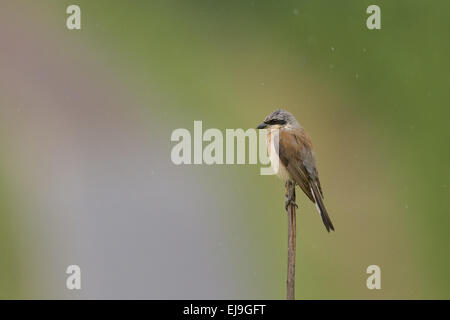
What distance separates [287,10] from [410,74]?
2.12 meters

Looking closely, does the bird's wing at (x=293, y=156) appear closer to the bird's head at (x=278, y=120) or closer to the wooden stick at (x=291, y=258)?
the bird's head at (x=278, y=120)

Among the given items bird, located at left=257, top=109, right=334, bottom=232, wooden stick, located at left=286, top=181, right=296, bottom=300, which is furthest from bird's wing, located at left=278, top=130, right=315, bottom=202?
wooden stick, located at left=286, top=181, right=296, bottom=300

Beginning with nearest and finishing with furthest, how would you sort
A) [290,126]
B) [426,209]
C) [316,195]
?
1. [316,195]
2. [290,126]
3. [426,209]

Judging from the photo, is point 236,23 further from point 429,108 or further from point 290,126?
point 290,126

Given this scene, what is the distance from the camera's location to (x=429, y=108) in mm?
9797

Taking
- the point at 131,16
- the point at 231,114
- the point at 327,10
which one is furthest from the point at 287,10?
the point at 131,16

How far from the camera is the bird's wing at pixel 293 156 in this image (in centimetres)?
582

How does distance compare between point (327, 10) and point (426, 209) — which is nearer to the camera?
point (426, 209)

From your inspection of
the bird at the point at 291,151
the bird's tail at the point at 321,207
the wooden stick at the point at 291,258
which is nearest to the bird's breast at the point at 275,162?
the bird at the point at 291,151

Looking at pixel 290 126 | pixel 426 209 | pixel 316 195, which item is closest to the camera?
pixel 316 195

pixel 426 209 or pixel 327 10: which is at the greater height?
pixel 327 10

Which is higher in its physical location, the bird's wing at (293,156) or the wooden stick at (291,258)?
the bird's wing at (293,156)

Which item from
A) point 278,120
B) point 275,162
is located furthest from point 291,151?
point 278,120

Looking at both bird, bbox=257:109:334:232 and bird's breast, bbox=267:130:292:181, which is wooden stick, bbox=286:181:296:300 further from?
bird's breast, bbox=267:130:292:181
